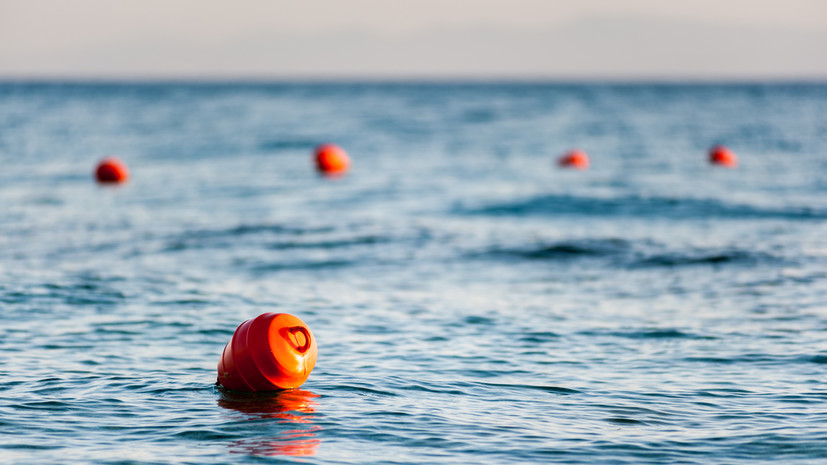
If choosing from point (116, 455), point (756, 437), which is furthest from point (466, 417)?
point (116, 455)

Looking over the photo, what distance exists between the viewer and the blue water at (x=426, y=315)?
8.46 meters

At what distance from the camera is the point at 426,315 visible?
44.6 feet

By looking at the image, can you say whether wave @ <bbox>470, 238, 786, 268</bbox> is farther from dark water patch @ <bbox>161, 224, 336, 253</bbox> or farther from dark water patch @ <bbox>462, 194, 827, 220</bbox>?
dark water patch @ <bbox>462, 194, 827, 220</bbox>

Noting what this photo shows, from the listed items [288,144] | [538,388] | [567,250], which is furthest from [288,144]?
[538,388]

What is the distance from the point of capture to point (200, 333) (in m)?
12.3

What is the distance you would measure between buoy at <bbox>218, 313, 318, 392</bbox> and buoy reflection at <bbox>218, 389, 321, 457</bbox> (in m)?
0.12

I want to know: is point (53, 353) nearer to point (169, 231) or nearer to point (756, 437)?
point (756, 437)

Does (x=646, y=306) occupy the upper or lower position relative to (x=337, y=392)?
upper

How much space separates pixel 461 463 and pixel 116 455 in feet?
9.15

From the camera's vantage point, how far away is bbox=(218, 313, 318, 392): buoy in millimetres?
9141

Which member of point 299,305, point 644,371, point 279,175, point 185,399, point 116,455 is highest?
point 279,175

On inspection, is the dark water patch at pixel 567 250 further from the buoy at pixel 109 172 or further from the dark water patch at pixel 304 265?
the buoy at pixel 109 172

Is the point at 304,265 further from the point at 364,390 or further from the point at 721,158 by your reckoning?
the point at 721,158

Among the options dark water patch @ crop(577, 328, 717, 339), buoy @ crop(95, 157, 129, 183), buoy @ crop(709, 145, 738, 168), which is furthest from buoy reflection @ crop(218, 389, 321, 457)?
buoy @ crop(709, 145, 738, 168)
